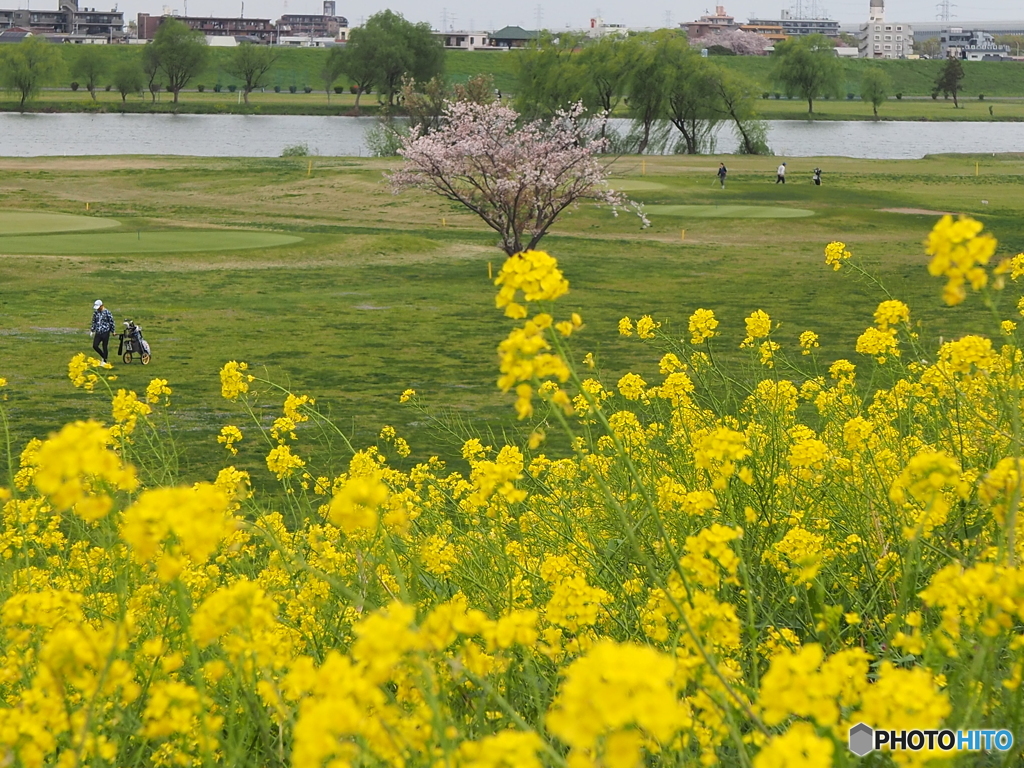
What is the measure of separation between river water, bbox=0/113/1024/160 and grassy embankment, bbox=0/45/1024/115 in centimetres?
423

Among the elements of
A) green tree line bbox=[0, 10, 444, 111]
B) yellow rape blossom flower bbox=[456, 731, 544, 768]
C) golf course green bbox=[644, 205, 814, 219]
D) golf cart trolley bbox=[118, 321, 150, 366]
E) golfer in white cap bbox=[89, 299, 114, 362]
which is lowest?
golf cart trolley bbox=[118, 321, 150, 366]

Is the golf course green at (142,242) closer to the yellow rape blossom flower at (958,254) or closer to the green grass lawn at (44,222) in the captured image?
the green grass lawn at (44,222)

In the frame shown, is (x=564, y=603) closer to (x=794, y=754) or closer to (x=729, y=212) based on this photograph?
(x=794, y=754)

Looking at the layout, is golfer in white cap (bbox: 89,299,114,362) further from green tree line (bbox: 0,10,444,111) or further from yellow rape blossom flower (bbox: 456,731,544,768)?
green tree line (bbox: 0,10,444,111)

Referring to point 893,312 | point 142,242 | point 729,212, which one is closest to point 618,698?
point 893,312

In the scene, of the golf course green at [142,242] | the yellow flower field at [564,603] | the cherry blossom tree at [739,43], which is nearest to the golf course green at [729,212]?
the golf course green at [142,242]

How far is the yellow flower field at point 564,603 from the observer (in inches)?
83.3

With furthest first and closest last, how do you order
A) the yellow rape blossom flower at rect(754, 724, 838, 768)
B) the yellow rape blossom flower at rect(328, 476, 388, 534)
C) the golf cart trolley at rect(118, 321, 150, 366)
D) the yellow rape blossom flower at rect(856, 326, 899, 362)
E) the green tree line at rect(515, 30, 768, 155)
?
the green tree line at rect(515, 30, 768, 155), the golf cart trolley at rect(118, 321, 150, 366), the yellow rape blossom flower at rect(856, 326, 899, 362), the yellow rape blossom flower at rect(328, 476, 388, 534), the yellow rape blossom flower at rect(754, 724, 838, 768)

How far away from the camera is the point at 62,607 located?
10.5 feet

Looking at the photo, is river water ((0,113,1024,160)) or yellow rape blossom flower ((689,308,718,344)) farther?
river water ((0,113,1024,160))

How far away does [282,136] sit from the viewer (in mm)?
84750

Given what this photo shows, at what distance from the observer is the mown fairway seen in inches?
652

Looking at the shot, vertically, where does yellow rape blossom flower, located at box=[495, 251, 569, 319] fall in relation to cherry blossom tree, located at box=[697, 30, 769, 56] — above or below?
below

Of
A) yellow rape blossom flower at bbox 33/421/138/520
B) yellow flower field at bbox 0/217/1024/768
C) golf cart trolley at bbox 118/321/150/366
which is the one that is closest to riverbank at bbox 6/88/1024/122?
golf cart trolley at bbox 118/321/150/366
